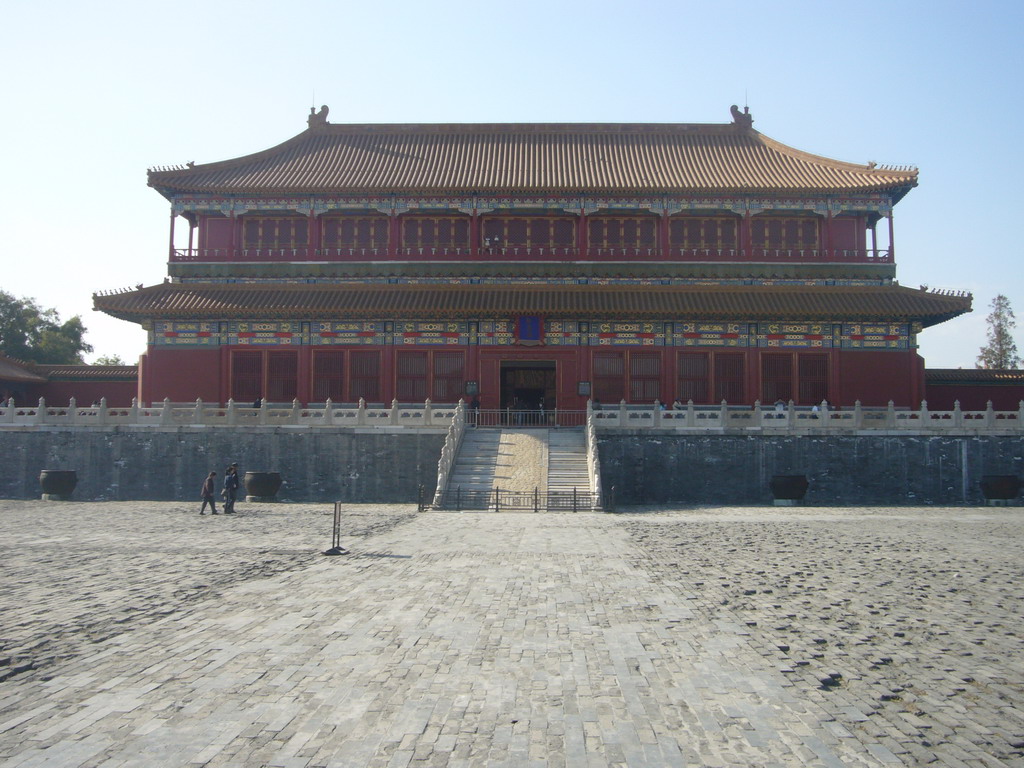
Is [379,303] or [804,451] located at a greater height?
[379,303]

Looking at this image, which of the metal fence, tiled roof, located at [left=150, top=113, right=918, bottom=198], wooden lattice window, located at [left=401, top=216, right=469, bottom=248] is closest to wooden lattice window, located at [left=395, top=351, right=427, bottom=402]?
wooden lattice window, located at [left=401, top=216, right=469, bottom=248]

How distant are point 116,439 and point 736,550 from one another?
21.7 metres

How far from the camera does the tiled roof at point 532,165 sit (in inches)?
1337

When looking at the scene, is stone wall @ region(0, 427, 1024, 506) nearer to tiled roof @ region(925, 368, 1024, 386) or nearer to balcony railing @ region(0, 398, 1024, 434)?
balcony railing @ region(0, 398, 1024, 434)

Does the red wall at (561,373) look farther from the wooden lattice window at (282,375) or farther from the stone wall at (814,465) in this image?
the stone wall at (814,465)

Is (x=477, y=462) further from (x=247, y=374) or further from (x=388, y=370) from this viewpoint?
(x=247, y=374)

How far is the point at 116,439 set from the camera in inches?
1046

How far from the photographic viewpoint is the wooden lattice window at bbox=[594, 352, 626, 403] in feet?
107

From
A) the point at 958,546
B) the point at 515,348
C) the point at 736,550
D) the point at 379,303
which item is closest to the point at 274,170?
the point at 379,303

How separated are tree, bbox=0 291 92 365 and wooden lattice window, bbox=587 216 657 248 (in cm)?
4031

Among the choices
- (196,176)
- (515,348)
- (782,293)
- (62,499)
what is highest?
(196,176)

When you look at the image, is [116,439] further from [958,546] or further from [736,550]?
[958,546]

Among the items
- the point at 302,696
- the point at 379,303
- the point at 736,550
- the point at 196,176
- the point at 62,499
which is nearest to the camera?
the point at 302,696

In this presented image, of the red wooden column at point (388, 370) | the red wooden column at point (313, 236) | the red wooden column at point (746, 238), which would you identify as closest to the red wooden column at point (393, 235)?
the red wooden column at point (313, 236)
